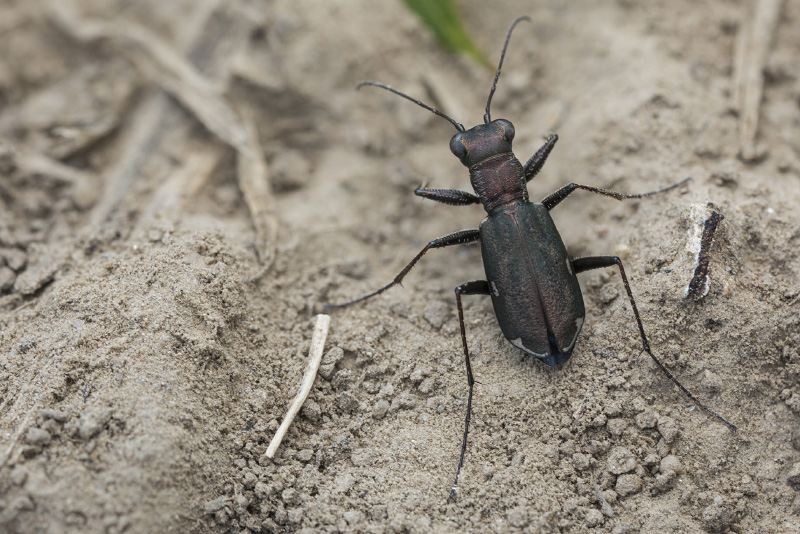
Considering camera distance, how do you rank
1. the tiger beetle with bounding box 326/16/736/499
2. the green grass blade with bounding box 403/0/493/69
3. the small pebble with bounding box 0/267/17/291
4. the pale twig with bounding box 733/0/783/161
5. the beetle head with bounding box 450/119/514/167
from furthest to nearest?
1. the green grass blade with bounding box 403/0/493/69
2. the pale twig with bounding box 733/0/783/161
3. the beetle head with bounding box 450/119/514/167
4. the small pebble with bounding box 0/267/17/291
5. the tiger beetle with bounding box 326/16/736/499

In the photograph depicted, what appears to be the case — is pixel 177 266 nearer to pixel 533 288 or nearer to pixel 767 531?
pixel 533 288

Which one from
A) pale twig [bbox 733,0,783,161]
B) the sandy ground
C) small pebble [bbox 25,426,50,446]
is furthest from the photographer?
pale twig [bbox 733,0,783,161]

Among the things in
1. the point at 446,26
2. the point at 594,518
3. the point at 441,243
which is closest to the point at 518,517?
the point at 594,518

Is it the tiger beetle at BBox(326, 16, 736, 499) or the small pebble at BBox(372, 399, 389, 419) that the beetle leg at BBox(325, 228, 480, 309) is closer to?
the tiger beetle at BBox(326, 16, 736, 499)

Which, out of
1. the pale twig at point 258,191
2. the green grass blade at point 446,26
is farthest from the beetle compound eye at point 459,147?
the green grass blade at point 446,26

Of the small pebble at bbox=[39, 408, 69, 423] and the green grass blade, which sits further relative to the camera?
the green grass blade

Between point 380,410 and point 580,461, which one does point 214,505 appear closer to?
point 380,410

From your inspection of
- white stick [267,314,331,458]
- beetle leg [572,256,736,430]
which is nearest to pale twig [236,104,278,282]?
white stick [267,314,331,458]
